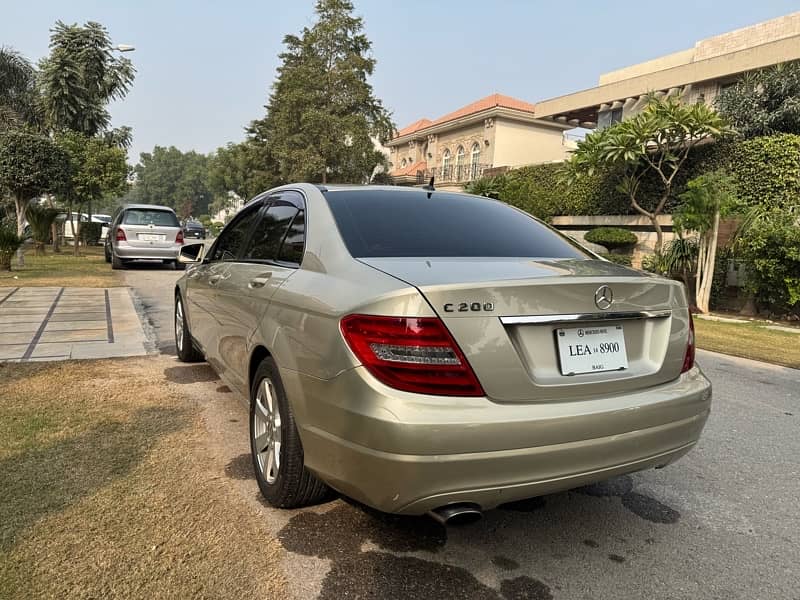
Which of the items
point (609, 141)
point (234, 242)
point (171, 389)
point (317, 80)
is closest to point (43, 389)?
point (171, 389)

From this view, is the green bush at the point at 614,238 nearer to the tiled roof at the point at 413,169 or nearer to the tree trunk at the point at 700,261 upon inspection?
the tree trunk at the point at 700,261

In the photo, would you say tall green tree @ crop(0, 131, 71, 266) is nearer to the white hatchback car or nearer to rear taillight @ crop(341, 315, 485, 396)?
the white hatchback car

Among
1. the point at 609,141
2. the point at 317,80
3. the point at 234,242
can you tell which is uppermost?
the point at 317,80

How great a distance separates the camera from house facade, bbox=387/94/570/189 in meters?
35.0

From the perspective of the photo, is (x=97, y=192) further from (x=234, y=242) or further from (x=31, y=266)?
(x=234, y=242)

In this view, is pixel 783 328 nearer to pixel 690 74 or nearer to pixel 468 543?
pixel 468 543

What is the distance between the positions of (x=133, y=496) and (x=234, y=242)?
1870 millimetres

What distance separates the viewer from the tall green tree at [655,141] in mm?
15508

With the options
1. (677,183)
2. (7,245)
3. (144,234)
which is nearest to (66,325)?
(7,245)

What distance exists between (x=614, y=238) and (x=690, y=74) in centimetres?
797

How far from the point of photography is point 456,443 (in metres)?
1.98

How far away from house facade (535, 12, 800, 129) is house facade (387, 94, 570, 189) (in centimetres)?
504

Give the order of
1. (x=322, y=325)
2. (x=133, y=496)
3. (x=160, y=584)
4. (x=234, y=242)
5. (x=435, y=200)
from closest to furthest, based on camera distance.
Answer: (x=160, y=584), (x=322, y=325), (x=133, y=496), (x=435, y=200), (x=234, y=242)

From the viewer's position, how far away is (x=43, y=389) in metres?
4.36
